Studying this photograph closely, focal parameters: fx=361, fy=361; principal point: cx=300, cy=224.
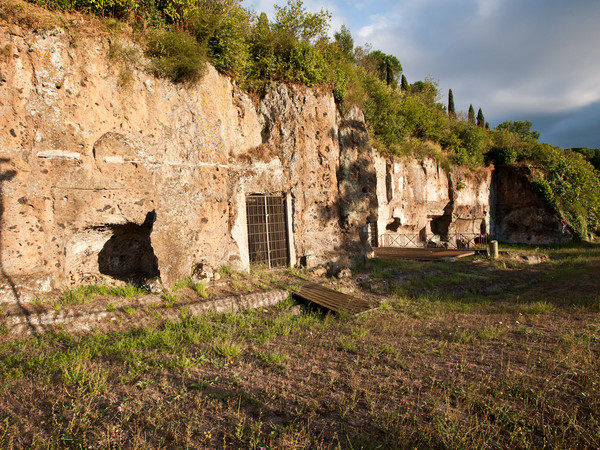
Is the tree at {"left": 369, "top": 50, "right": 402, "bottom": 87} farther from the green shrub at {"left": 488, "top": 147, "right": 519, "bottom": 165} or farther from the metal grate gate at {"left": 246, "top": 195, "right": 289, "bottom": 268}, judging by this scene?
the metal grate gate at {"left": 246, "top": 195, "right": 289, "bottom": 268}

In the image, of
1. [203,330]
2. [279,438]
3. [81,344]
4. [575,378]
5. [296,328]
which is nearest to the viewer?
[279,438]

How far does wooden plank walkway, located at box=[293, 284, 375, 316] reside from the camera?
7.82 metres

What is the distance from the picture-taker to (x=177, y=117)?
29.0ft

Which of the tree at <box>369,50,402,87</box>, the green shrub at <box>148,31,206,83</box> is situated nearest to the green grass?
the green shrub at <box>148,31,206,83</box>

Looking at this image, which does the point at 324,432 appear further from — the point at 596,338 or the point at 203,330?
the point at 596,338

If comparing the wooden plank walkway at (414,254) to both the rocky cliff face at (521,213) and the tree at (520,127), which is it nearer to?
the rocky cliff face at (521,213)

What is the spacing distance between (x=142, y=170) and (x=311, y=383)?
245 inches

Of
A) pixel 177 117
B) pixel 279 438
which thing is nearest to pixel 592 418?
pixel 279 438

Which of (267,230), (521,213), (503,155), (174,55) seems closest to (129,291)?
(267,230)

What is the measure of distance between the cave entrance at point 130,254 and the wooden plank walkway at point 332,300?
11.5ft

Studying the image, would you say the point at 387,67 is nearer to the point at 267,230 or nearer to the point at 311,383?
the point at 267,230

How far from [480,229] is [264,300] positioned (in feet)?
69.8

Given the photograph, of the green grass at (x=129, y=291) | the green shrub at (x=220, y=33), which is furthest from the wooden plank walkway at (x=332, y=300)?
the green shrub at (x=220, y=33)

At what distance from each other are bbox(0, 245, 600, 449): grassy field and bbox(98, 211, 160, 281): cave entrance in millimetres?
2370
